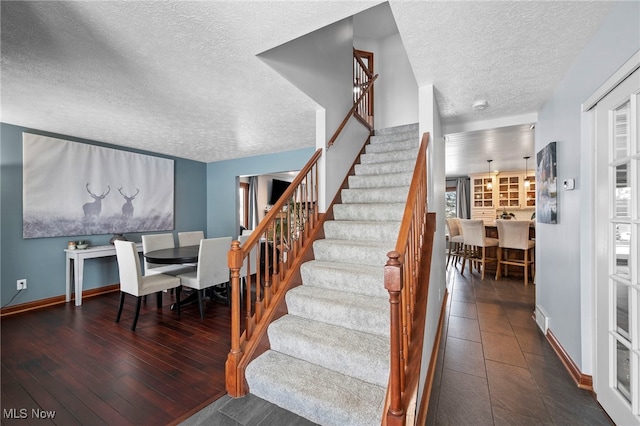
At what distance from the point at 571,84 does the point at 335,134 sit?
2.05m

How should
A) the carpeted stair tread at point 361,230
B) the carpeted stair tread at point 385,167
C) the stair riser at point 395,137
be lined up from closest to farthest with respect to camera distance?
the carpeted stair tread at point 361,230 < the carpeted stair tread at point 385,167 < the stair riser at point 395,137

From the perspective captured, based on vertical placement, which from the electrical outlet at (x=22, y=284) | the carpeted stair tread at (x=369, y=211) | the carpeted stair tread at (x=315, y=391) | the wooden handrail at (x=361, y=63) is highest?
the wooden handrail at (x=361, y=63)

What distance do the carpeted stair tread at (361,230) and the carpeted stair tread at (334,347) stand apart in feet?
3.11

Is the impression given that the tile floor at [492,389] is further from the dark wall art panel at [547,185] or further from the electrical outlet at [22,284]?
the electrical outlet at [22,284]

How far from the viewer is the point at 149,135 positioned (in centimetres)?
397

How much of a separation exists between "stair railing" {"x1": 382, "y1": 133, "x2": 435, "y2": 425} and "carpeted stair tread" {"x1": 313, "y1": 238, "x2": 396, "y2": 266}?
13.1 inches

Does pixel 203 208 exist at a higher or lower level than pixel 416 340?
higher

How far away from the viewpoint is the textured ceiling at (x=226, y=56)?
1517mm

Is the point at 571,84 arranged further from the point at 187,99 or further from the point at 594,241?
the point at 187,99

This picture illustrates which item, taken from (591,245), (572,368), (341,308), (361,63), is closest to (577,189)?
(591,245)

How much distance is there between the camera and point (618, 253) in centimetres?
160

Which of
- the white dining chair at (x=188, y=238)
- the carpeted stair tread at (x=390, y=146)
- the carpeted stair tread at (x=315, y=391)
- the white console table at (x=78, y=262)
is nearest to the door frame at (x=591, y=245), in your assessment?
the carpeted stair tread at (x=315, y=391)

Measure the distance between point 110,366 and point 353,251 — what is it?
7.27 feet

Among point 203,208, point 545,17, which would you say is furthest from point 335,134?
point 203,208
